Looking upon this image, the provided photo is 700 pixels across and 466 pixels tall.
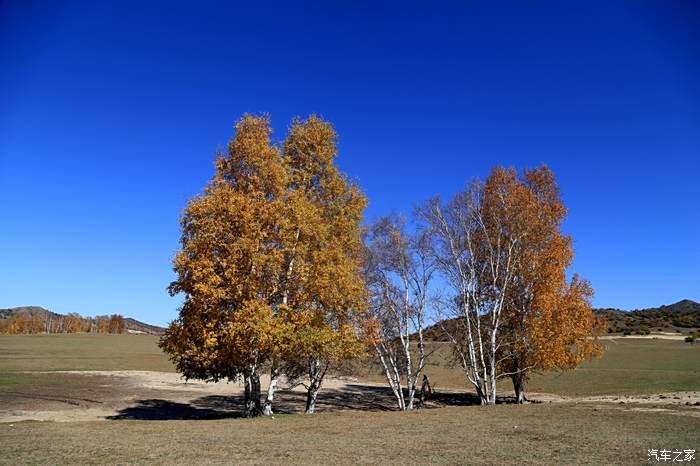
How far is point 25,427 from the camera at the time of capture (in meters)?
16.5

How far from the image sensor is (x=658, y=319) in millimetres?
120688

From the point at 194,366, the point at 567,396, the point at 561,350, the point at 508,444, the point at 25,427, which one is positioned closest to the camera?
the point at 508,444

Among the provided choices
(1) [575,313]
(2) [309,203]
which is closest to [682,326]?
(1) [575,313]

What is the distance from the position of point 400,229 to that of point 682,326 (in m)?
107

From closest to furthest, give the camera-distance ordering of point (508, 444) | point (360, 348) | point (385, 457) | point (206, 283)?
point (385, 457) < point (508, 444) < point (206, 283) < point (360, 348)

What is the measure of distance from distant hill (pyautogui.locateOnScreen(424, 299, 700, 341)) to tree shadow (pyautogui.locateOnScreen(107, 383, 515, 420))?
6893cm

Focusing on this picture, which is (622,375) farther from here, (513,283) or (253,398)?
(253,398)

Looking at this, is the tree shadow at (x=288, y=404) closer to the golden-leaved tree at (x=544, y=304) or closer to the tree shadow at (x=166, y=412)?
the tree shadow at (x=166, y=412)

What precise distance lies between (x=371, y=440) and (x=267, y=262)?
958 centimetres

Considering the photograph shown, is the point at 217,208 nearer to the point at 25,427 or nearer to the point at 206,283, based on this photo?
the point at 206,283

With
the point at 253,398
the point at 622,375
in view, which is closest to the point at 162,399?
the point at 253,398

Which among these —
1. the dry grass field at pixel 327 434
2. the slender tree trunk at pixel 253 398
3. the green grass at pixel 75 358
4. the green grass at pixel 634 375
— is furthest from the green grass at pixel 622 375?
the green grass at pixel 75 358

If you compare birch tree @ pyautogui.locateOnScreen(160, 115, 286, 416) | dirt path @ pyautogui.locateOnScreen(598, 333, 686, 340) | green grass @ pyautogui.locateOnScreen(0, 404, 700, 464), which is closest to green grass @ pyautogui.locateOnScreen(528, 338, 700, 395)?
dirt path @ pyautogui.locateOnScreen(598, 333, 686, 340)

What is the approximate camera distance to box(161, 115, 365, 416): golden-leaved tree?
19.9 m
